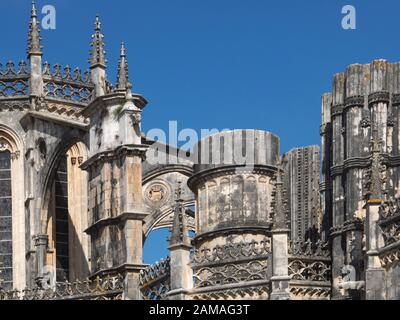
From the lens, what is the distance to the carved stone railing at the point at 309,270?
4747 centimetres

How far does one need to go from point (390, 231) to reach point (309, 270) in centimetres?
488

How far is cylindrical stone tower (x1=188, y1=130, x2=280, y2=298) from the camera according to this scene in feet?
164

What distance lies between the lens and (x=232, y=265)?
4844 centimetres

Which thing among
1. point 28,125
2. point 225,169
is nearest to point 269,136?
point 225,169

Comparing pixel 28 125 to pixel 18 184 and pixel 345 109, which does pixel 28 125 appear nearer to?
pixel 18 184

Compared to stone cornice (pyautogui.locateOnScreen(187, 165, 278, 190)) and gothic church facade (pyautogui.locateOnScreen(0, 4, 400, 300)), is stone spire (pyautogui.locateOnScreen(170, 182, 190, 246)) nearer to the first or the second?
gothic church facade (pyautogui.locateOnScreen(0, 4, 400, 300))

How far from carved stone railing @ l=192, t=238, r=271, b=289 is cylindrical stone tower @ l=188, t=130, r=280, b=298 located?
27.3 inches

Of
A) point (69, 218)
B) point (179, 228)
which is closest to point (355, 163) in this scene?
point (179, 228)

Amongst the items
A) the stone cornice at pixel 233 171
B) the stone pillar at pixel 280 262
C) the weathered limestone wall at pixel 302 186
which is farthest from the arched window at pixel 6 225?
the stone pillar at pixel 280 262

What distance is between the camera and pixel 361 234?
47.6m

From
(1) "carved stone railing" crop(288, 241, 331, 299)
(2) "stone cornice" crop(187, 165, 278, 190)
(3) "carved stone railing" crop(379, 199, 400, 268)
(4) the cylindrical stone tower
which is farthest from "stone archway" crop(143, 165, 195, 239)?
(3) "carved stone railing" crop(379, 199, 400, 268)

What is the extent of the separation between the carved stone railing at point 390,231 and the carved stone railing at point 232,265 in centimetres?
451

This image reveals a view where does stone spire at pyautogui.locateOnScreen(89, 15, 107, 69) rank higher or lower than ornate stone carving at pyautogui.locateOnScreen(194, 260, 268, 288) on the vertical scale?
higher

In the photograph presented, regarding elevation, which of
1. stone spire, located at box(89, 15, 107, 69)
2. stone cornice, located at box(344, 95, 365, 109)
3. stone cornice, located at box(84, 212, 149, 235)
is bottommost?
stone cornice, located at box(84, 212, 149, 235)
